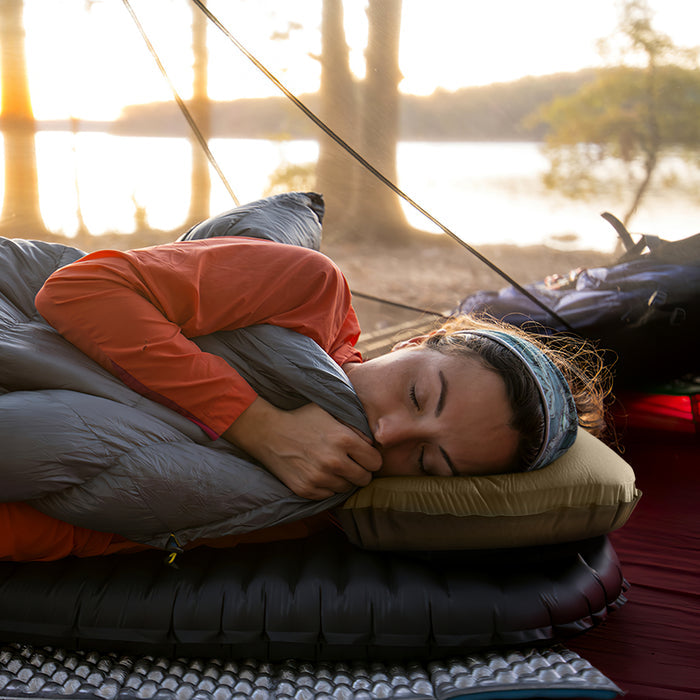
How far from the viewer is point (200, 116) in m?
2.55

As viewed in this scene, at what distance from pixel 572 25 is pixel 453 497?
1799 millimetres

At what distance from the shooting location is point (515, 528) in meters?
1.11

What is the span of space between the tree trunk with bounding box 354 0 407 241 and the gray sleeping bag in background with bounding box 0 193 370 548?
1330 millimetres

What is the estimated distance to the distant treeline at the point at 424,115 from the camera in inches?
87.8

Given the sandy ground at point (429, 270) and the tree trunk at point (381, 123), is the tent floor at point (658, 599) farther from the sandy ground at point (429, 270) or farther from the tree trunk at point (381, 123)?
the tree trunk at point (381, 123)

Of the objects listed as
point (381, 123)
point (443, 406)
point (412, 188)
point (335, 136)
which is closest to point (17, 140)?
point (335, 136)

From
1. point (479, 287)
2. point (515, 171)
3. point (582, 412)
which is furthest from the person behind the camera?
point (479, 287)

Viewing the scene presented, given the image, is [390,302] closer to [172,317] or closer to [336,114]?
[336,114]

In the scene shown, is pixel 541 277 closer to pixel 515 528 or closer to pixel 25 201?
pixel 515 528

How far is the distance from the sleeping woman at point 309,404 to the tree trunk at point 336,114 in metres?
1.31

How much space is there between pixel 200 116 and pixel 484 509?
2068mm

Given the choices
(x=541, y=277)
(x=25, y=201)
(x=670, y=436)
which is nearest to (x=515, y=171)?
(x=541, y=277)

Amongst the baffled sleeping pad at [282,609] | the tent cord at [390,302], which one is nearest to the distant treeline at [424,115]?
the tent cord at [390,302]

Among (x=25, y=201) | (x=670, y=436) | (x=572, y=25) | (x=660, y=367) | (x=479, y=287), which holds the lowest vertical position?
(x=670, y=436)
